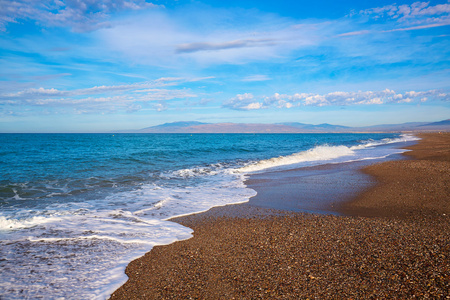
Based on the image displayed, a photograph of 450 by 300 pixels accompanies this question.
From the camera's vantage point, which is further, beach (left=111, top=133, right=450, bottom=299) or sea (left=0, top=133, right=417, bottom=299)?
sea (left=0, top=133, right=417, bottom=299)

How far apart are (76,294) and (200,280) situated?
6.95 feet

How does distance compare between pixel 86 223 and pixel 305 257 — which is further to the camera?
pixel 86 223

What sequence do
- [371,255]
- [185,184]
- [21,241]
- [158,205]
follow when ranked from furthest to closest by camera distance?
[185,184]
[158,205]
[21,241]
[371,255]

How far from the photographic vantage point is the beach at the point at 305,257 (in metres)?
4.14

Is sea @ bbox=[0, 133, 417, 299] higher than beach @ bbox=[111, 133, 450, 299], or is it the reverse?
beach @ bbox=[111, 133, 450, 299]

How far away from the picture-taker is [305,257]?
16.9ft

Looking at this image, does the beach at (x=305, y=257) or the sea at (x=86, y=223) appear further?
the sea at (x=86, y=223)

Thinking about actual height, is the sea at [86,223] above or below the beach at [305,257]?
below

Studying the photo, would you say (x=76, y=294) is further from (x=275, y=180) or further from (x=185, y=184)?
(x=275, y=180)

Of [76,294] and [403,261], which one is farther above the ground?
[403,261]

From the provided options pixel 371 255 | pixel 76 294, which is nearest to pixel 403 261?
pixel 371 255

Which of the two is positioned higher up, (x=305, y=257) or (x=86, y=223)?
(x=305, y=257)

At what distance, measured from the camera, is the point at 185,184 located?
14500mm

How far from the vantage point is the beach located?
13.6 ft
